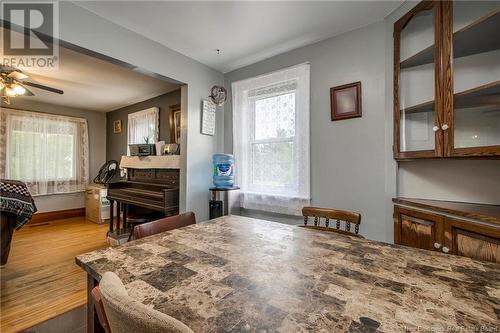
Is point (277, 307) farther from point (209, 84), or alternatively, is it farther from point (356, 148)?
point (209, 84)

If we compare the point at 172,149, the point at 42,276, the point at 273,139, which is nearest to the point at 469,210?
the point at 273,139

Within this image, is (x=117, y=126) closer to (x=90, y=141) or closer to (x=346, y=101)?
(x=90, y=141)

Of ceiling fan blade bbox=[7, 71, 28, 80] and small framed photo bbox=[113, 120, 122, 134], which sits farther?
small framed photo bbox=[113, 120, 122, 134]

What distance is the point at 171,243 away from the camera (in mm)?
1039

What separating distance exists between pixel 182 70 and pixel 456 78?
2544mm

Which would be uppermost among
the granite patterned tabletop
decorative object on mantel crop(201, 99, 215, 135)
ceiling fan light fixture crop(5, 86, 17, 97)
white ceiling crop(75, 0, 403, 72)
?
white ceiling crop(75, 0, 403, 72)

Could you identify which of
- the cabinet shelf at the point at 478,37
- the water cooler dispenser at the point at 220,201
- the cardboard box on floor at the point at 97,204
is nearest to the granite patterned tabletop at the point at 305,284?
the cabinet shelf at the point at 478,37

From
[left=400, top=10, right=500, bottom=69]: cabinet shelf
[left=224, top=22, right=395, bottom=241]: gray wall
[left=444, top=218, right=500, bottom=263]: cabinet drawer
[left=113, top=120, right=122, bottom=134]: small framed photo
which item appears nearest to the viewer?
[left=444, top=218, right=500, bottom=263]: cabinet drawer

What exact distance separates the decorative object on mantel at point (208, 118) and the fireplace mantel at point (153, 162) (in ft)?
1.64

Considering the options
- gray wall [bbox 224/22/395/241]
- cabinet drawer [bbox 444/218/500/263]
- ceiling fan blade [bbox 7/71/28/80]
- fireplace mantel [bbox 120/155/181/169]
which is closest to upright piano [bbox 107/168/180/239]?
fireplace mantel [bbox 120/155/181/169]

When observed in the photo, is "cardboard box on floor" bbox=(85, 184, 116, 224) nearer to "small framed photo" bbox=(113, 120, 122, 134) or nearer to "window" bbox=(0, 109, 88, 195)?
"window" bbox=(0, 109, 88, 195)

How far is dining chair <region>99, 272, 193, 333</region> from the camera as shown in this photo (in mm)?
374

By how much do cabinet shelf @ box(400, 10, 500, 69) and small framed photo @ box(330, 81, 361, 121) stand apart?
29.1 inches

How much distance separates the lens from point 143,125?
431 centimetres
